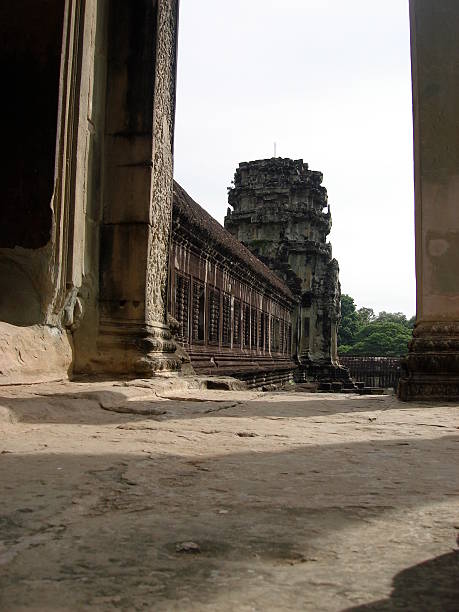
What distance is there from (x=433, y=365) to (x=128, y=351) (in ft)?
9.06

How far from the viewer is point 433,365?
5.53 meters

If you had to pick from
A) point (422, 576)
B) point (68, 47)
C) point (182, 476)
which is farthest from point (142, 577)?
point (68, 47)

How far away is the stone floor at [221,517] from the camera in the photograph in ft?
3.54

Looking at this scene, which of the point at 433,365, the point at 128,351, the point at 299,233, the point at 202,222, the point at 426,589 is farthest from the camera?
the point at 299,233

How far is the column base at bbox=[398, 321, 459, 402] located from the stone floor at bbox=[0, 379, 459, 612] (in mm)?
2401

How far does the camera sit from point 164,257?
6082 millimetres

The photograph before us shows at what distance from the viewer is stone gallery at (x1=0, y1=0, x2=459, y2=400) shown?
4.38 m

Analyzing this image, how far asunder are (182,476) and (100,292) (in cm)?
365

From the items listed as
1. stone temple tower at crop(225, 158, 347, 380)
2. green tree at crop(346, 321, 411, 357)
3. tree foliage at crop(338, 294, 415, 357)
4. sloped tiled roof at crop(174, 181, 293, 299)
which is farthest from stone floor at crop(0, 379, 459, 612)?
green tree at crop(346, 321, 411, 357)

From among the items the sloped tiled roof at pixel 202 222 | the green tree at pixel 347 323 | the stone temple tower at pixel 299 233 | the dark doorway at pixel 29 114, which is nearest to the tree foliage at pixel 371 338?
the green tree at pixel 347 323

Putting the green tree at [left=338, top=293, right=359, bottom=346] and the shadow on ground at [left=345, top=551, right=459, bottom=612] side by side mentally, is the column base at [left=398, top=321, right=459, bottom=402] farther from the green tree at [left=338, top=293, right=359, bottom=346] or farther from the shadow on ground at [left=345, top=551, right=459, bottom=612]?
the green tree at [left=338, top=293, right=359, bottom=346]

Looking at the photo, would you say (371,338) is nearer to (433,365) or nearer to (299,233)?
(299,233)

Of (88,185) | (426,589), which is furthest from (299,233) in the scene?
(426,589)

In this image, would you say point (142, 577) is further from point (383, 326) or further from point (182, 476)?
point (383, 326)
